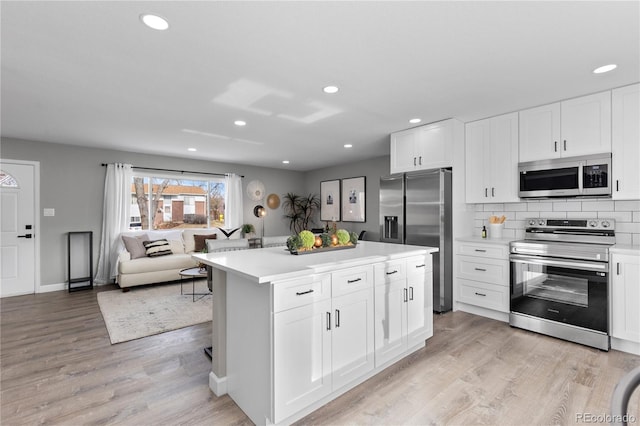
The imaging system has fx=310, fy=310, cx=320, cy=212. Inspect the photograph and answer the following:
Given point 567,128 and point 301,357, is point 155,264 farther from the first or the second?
point 567,128

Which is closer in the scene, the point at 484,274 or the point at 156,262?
the point at 484,274

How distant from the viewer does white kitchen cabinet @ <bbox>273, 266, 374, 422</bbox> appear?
1788 mm

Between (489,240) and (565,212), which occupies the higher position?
(565,212)

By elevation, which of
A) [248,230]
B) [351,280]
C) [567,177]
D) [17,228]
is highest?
[567,177]

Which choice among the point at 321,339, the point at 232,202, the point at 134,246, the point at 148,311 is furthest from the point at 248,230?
the point at 321,339

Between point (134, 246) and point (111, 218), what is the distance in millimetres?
697

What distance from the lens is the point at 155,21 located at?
1.89m

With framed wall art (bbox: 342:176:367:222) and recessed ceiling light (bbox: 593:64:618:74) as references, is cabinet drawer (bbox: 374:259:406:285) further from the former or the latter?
framed wall art (bbox: 342:176:367:222)

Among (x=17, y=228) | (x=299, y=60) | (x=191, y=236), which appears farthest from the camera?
(x=191, y=236)

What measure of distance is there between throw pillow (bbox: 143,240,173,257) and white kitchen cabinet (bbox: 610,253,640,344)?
6033 millimetres

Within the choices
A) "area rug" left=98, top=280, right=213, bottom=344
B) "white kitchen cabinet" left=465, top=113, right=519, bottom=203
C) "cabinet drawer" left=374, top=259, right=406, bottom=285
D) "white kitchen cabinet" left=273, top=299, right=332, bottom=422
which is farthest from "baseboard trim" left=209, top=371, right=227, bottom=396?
"white kitchen cabinet" left=465, top=113, right=519, bottom=203

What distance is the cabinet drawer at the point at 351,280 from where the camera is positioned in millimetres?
2096

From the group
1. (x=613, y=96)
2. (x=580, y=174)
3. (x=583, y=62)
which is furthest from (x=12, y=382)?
(x=613, y=96)

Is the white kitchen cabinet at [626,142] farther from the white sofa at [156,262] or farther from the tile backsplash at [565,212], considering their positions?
the white sofa at [156,262]
